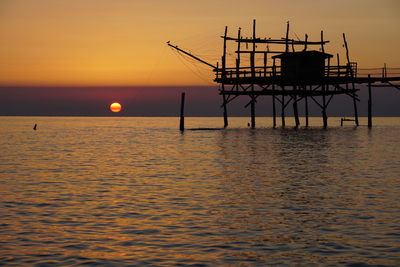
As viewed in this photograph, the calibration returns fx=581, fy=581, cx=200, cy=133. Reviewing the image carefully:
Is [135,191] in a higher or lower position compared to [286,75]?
lower

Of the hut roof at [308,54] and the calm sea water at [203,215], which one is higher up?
the hut roof at [308,54]

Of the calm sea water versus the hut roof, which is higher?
the hut roof

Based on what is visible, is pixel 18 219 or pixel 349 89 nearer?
pixel 18 219

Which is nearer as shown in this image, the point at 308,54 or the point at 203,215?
the point at 203,215

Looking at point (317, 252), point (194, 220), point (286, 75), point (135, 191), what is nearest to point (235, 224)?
point (194, 220)

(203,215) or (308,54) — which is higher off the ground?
(308,54)

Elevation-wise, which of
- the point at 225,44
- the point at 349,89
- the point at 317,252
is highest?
the point at 225,44

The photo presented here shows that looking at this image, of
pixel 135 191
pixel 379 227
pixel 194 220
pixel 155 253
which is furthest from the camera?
pixel 135 191

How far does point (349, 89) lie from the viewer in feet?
208

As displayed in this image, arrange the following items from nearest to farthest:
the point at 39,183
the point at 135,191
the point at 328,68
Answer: the point at 135,191
the point at 39,183
the point at 328,68

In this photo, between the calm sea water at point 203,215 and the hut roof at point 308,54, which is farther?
the hut roof at point 308,54

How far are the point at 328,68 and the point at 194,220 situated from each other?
154 ft

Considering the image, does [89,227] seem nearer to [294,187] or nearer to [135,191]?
[135,191]

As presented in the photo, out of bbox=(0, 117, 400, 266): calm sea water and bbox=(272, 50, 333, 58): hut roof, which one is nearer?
bbox=(0, 117, 400, 266): calm sea water
